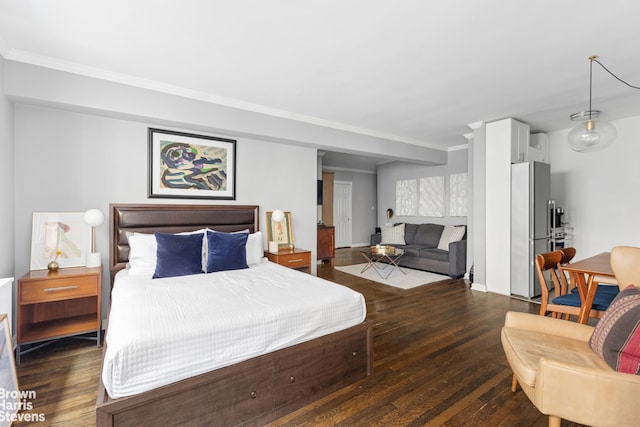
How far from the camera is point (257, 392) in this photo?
1.82m

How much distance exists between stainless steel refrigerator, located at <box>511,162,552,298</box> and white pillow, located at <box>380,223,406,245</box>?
9.03 feet

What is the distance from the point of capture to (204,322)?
1774mm

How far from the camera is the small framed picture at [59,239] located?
9.43 ft

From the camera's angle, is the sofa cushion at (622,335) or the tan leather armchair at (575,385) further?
the sofa cushion at (622,335)

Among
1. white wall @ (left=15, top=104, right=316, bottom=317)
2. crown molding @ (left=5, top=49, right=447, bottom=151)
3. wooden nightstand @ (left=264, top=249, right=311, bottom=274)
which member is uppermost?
crown molding @ (left=5, top=49, right=447, bottom=151)

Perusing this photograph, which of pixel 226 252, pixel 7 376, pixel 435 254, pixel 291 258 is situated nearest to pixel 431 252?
pixel 435 254

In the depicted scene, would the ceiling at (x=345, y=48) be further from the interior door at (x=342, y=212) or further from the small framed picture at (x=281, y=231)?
the interior door at (x=342, y=212)

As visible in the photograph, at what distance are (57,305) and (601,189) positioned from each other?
7.45 meters

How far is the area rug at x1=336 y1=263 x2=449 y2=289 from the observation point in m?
5.05

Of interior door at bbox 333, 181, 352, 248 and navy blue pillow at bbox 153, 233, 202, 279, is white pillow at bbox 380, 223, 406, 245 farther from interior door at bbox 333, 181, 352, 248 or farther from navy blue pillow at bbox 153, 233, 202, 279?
navy blue pillow at bbox 153, 233, 202, 279

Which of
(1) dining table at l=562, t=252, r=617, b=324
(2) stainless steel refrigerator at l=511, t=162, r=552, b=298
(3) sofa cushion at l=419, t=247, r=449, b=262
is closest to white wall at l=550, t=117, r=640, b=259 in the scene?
(2) stainless steel refrigerator at l=511, t=162, r=552, b=298

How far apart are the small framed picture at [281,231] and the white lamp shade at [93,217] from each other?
1.99 metres

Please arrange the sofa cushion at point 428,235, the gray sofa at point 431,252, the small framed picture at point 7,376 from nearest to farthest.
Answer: the small framed picture at point 7,376 → the gray sofa at point 431,252 → the sofa cushion at point 428,235

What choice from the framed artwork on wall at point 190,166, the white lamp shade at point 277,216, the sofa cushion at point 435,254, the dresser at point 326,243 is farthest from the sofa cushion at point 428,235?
the framed artwork on wall at point 190,166
